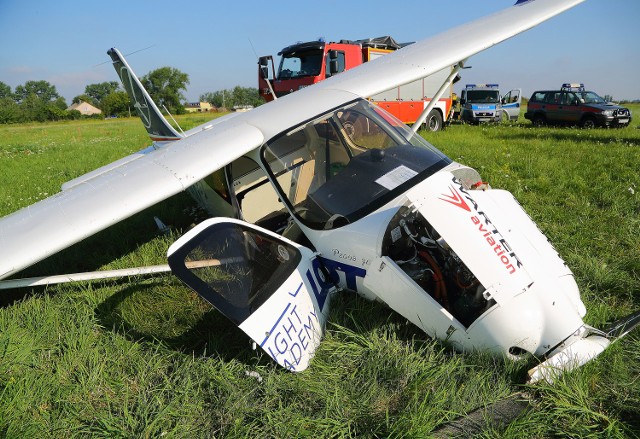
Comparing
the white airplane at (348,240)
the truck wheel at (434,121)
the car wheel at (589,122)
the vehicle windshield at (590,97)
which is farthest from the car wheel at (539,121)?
the white airplane at (348,240)

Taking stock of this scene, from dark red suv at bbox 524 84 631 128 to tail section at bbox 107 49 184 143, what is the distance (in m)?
A: 17.3

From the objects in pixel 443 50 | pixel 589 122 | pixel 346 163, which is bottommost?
pixel 589 122

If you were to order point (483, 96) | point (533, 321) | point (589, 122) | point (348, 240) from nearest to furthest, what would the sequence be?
1. point (533, 321)
2. point (348, 240)
3. point (589, 122)
4. point (483, 96)

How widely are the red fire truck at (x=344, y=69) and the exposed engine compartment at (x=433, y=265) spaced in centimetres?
1209

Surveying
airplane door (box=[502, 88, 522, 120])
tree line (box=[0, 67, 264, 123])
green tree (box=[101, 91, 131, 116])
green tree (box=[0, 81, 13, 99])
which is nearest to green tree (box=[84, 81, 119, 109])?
tree line (box=[0, 67, 264, 123])

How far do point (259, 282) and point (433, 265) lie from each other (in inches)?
42.8

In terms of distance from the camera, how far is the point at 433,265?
2.60 metres

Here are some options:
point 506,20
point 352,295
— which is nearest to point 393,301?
point 352,295

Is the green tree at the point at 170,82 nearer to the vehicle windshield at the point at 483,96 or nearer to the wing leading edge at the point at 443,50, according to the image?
the vehicle windshield at the point at 483,96

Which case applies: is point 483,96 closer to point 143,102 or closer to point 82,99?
point 143,102

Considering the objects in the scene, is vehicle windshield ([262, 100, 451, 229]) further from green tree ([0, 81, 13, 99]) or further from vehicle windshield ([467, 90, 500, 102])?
green tree ([0, 81, 13, 99])

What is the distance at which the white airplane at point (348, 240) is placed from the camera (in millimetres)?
2367

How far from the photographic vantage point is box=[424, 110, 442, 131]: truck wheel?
59.8ft

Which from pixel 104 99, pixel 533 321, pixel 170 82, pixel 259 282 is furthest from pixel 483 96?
pixel 104 99
